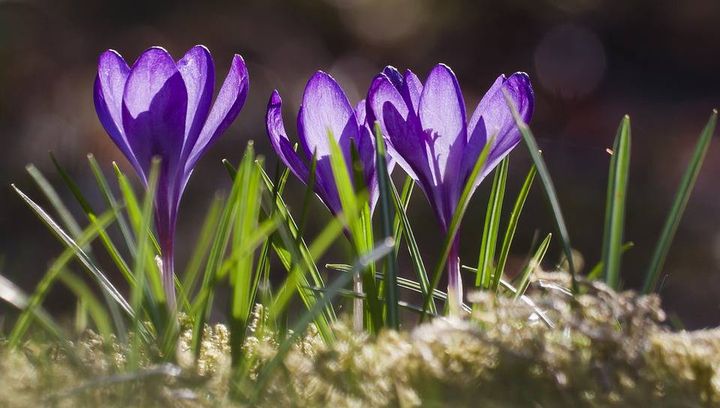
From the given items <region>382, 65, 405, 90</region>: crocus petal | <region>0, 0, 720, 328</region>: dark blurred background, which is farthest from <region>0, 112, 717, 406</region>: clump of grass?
<region>0, 0, 720, 328</region>: dark blurred background

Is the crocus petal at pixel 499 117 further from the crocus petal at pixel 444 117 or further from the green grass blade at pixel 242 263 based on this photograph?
the green grass blade at pixel 242 263

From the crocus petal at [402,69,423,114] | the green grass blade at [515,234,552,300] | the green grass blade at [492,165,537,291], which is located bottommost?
the green grass blade at [515,234,552,300]

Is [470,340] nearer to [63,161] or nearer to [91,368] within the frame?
[91,368]

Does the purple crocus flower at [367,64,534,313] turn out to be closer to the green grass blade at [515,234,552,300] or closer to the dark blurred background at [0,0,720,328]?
the green grass blade at [515,234,552,300]

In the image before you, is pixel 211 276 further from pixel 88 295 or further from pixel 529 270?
pixel 529 270

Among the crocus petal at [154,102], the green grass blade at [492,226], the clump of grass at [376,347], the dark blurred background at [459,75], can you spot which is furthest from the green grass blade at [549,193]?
the dark blurred background at [459,75]

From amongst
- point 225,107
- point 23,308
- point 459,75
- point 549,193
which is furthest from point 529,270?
point 459,75
